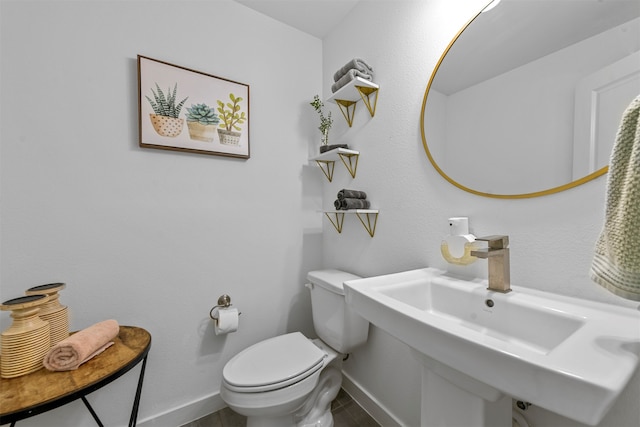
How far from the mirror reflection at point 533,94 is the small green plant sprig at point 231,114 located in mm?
1023

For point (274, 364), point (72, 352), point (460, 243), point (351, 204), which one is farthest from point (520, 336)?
point (72, 352)

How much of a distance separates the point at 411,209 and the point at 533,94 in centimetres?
58

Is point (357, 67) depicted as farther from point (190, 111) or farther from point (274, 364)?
point (274, 364)

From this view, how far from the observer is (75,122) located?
3.67 feet

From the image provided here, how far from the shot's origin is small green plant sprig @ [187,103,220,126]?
4.43 ft

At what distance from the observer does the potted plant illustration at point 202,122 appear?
135 cm

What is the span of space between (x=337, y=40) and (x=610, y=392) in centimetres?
194

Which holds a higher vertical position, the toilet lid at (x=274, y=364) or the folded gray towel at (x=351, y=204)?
the folded gray towel at (x=351, y=204)

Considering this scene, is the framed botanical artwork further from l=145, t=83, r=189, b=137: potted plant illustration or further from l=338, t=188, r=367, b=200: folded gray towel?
l=338, t=188, r=367, b=200: folded gray towel

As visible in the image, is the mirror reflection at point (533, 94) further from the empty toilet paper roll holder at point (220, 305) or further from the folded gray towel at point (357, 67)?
the empty toilet paper roll holder at point (220, 305)

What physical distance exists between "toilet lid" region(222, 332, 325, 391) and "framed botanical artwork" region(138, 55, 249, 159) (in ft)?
3.49

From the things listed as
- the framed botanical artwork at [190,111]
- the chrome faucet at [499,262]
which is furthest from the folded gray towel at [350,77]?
the chrome faucet at [499,262]

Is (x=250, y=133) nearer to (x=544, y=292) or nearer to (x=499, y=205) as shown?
(x=499, y=205)

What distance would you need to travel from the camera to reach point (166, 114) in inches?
50.4
